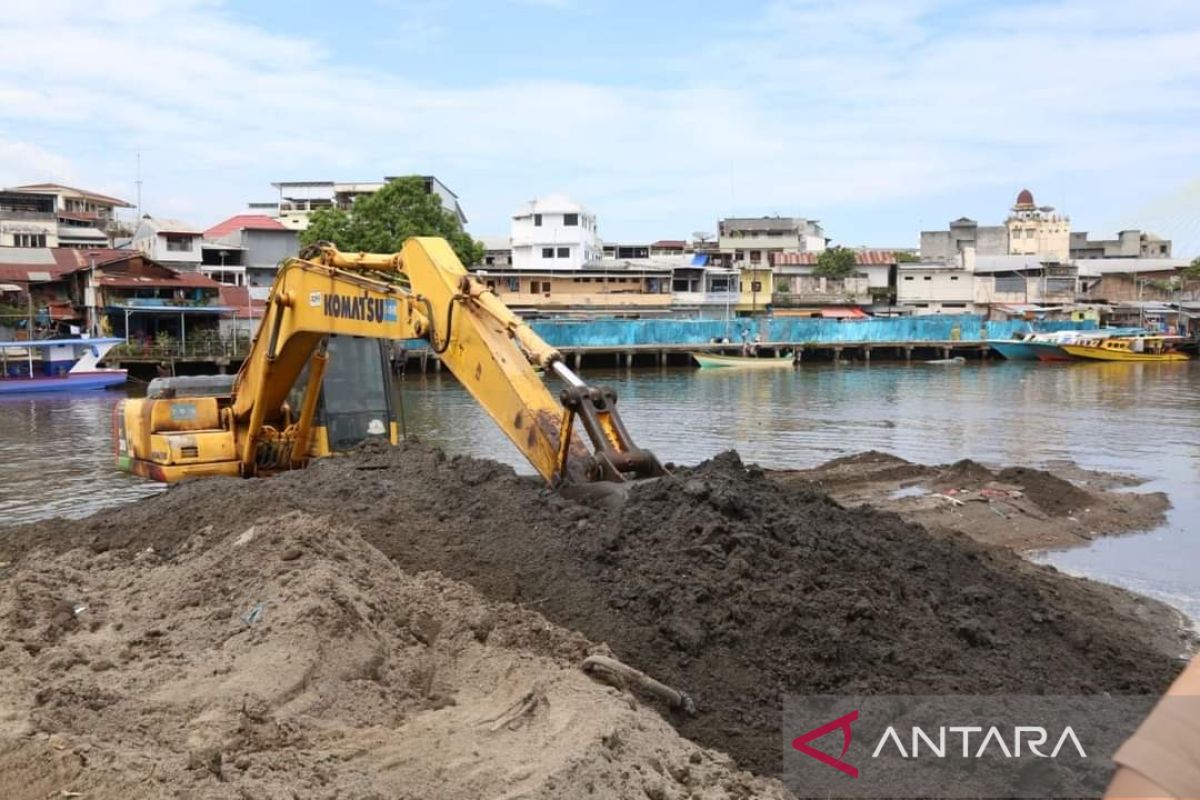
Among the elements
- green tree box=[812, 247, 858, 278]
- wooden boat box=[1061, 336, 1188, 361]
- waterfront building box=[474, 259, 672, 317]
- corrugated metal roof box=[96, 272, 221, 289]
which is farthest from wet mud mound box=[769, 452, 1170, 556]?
green tree box=[812, 247, 858, 278]

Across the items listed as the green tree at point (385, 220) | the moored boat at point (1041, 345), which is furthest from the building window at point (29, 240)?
the moored boat at point (1041, 345)

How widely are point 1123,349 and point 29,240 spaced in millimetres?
62526

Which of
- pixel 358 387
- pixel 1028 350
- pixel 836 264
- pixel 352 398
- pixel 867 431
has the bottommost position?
pixel 867 431

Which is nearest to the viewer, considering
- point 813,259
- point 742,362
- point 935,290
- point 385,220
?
point 385,220

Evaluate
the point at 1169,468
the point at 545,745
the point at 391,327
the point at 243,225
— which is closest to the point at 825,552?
the point at 545,745

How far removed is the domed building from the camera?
280ft

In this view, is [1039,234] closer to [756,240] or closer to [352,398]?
[756,240]

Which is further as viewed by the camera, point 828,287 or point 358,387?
point 828,287

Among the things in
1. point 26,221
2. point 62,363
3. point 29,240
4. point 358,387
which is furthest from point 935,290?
point 358,387

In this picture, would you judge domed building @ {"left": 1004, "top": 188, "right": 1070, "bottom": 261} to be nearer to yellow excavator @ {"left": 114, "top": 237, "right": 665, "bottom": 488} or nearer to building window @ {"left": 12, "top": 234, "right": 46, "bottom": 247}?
building window @ {"left": 12, "top": 234, "right": 46, "bottom": 247}

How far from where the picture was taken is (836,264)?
2825 inches

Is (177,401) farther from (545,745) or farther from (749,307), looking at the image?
(749,307)

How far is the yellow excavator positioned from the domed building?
3201 inches

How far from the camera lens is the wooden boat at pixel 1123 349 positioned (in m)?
56.7
